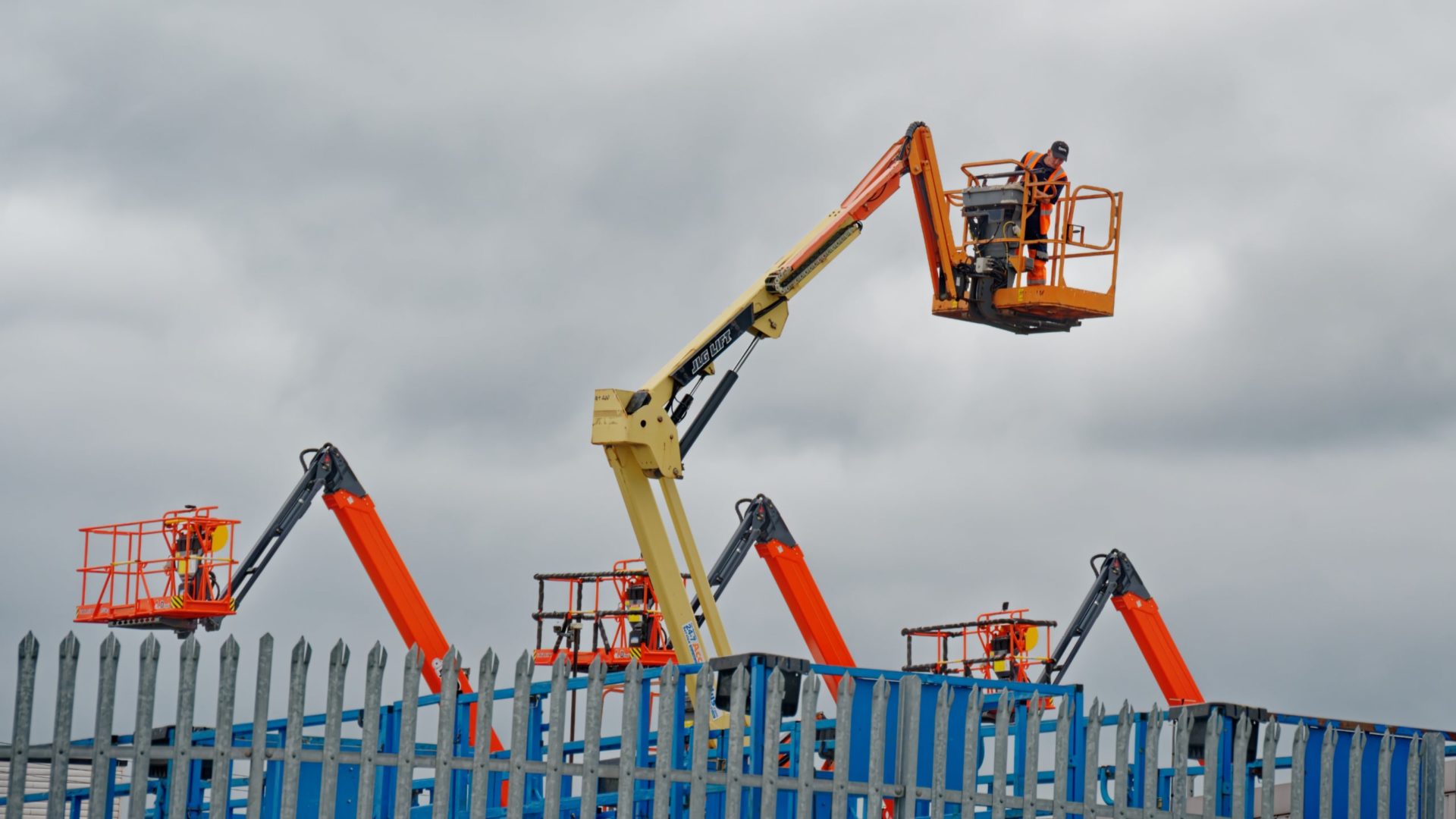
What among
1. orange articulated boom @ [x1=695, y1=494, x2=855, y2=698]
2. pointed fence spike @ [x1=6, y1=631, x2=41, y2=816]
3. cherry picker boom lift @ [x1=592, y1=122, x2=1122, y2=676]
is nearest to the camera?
pointed fence spike @ [x1=6, y1=631, x2=41, y2=816]

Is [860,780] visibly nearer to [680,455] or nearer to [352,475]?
[680,455]

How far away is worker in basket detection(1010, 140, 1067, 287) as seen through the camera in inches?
997

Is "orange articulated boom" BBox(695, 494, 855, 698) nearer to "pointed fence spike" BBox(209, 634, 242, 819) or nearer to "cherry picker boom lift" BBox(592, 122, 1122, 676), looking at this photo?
"cherry picker boom lift" BBox(592, 122, 1122, 676)

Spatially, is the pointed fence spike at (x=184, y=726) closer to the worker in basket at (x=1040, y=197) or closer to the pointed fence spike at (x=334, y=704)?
the pointed fence spike at (x=334, y=704)

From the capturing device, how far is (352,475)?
90.6 feet

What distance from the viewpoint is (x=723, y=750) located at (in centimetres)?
1553

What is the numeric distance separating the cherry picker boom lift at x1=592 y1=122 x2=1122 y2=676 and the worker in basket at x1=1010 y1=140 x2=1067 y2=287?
80mm

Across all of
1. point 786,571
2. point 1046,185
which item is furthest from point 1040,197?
point 786,571

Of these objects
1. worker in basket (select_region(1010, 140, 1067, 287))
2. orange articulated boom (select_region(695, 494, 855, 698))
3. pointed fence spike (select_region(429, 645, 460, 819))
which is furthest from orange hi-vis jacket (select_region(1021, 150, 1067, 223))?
pointed fence spike (select_region(429, 645, 460, 819))

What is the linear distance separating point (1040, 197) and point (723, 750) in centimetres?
1205

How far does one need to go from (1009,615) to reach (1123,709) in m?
21.9

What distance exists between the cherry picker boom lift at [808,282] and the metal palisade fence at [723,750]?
28.1 feet

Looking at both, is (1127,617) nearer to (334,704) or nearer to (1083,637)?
(1083,637)

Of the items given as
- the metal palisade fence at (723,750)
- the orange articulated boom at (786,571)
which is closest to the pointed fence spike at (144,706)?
the metal palisade fence at (723,750)
